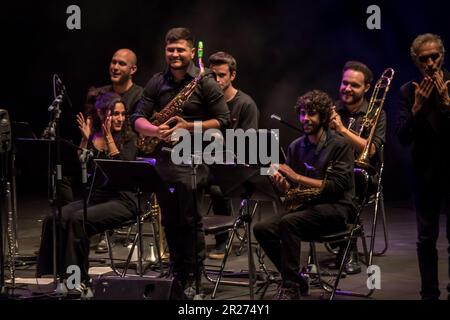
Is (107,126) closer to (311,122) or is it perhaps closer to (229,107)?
(229,107)

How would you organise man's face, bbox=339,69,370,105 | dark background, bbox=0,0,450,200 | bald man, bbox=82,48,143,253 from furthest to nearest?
dark background, bbox=0,0,450,200, bald man, bbox=82,48,143,253, man's face, bbox=339,69,370,105

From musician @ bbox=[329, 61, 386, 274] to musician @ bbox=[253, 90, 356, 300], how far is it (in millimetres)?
749

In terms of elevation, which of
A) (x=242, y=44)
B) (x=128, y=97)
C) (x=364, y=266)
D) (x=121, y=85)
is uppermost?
(x=242, y=44)

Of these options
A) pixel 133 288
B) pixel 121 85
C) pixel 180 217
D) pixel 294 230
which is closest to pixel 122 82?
pixel 121 85

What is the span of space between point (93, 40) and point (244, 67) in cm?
191

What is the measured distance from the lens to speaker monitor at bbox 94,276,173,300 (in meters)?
4.57

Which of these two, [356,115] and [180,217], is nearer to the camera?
[180,217]

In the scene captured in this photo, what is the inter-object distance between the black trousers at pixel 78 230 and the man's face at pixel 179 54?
1.14 m

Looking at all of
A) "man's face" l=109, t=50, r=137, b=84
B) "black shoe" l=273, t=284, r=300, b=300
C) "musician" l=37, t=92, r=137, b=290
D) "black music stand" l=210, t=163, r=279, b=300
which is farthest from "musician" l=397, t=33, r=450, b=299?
"man's face" l=109, t=50, r=137, b=84

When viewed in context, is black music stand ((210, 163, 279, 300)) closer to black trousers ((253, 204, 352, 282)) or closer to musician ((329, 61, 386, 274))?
black trousers ((253, 204, 352, 282))

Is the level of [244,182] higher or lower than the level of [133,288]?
higher

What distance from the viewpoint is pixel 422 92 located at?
476 centimetres

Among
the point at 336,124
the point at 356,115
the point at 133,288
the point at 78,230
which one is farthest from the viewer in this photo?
the point at 356,115

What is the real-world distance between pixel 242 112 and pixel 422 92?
2441mm
